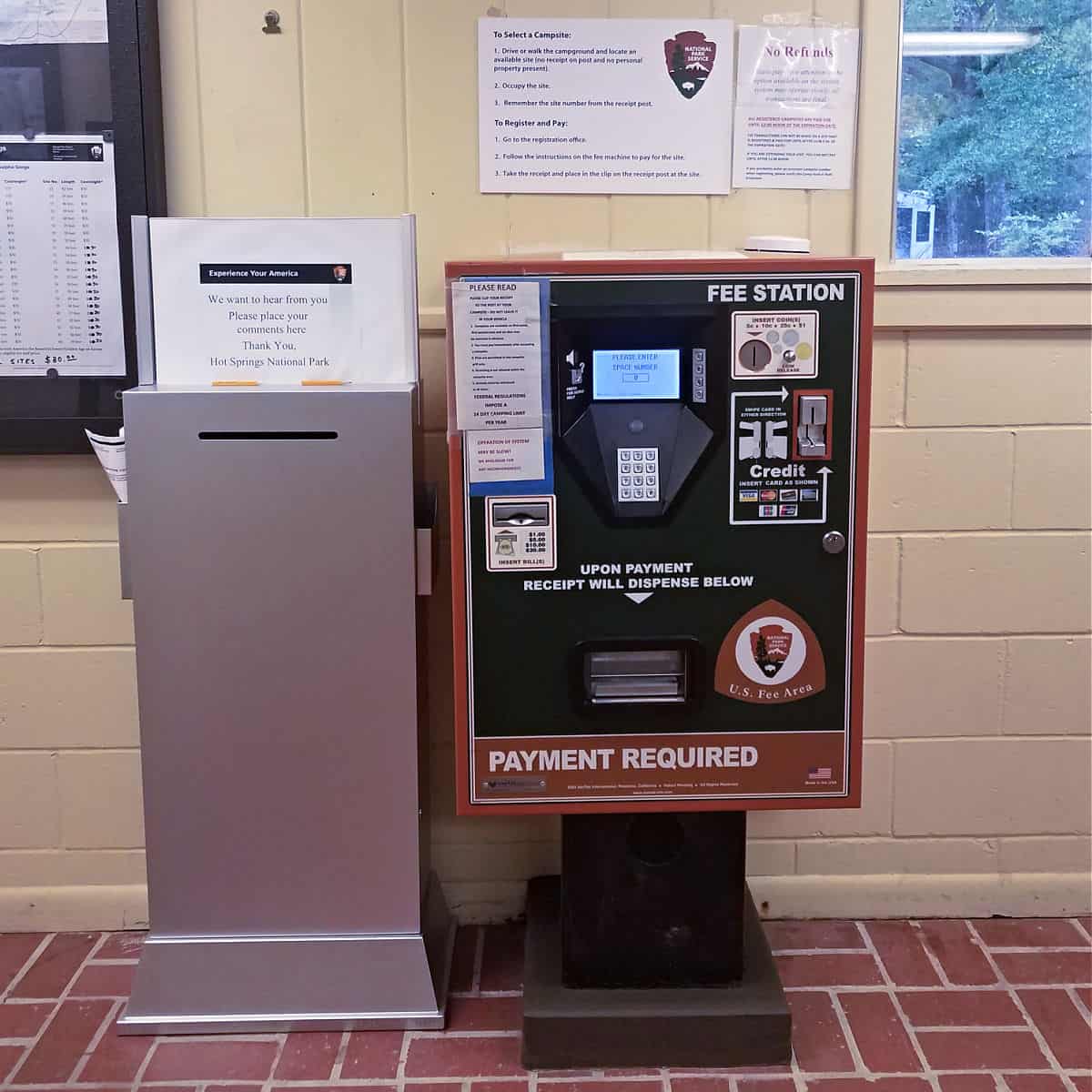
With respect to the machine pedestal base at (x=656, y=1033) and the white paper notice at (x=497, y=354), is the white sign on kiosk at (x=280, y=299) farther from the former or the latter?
the machine pedestal base at (x=656, y=1033)

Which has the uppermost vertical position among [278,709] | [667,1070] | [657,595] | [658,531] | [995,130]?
[995,130]

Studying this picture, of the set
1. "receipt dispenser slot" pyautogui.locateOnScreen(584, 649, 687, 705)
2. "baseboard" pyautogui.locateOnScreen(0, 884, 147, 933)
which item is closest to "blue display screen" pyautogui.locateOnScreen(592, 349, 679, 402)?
"receipt dispenser slot" pyautogui.locateOnScreen(584, 649, 687, 705)

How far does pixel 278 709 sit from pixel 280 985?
0.54 m

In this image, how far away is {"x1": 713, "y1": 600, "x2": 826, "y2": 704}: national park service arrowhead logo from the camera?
211 cm

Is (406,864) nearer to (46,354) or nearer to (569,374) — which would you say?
(569,374)

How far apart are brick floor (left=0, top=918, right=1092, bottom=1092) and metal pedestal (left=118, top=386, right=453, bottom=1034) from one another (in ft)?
0.25

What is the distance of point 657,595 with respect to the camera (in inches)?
82.7

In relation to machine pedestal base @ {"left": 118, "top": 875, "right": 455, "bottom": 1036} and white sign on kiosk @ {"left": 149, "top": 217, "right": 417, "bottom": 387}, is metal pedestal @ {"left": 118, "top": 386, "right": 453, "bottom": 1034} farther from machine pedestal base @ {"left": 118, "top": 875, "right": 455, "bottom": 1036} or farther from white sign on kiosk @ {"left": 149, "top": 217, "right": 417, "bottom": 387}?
white sign on kiosk @ {"left": 149, "top": 217, "right": 417, "bottom": 387}

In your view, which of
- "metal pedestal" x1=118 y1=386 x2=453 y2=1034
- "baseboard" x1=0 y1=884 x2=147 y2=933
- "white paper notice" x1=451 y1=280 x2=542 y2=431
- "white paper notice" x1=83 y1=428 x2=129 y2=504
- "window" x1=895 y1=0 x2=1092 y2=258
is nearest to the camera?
"white paper notice" x1=451 y1=280 x2=542 y2=431

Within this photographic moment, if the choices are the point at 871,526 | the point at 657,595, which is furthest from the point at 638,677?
the point at 871,526

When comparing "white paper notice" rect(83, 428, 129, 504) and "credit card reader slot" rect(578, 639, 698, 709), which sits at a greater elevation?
"white paper notice" rect(83, 428, 129, 504)

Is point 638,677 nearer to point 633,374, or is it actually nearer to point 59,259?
point 633,374

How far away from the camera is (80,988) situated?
96.3 inches

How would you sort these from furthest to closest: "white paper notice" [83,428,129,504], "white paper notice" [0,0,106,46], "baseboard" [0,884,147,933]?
1. "baseboard" [0,884,147,933]
2. "white paper notice" [0,0,106,46]
3. "white paper notice" [83,428,129,504]
